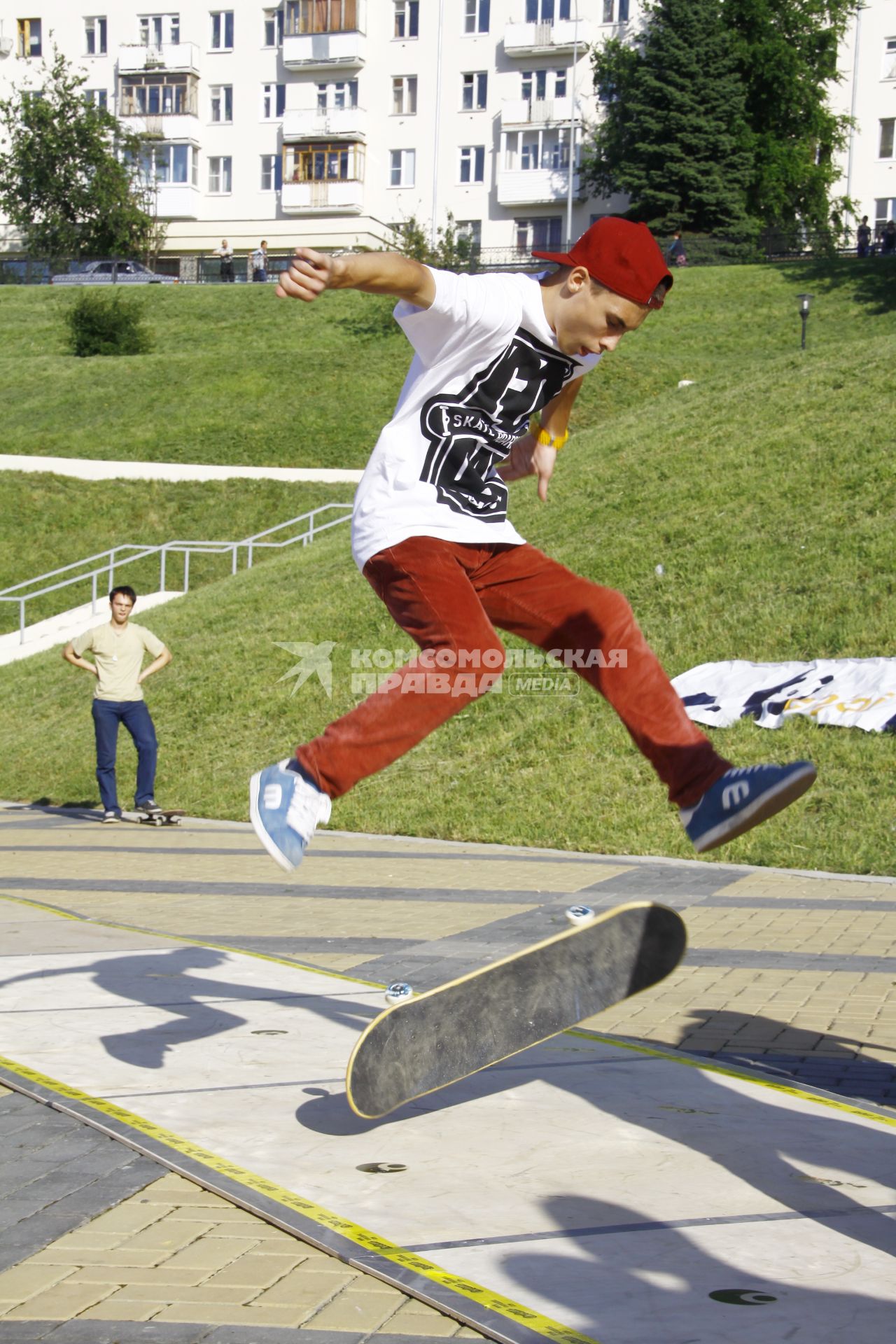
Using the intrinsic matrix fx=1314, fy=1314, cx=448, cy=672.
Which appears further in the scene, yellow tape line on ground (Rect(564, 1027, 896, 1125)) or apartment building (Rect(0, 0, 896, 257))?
apartment building (Rect(0, 0, 896, 257))

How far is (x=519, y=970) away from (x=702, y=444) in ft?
52.4

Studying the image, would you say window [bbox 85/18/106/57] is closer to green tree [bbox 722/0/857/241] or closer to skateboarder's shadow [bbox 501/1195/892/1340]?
green tree [bbox 722/0/857/241]

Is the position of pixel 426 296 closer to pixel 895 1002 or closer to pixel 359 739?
pixel 359 739

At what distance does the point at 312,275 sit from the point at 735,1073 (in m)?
3.07

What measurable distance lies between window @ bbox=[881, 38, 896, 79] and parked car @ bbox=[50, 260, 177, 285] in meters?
32.0

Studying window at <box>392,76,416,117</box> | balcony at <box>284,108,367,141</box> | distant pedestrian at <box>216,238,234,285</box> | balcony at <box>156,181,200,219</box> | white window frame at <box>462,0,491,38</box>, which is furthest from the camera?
balcony at <box>156,181,200,219</box>

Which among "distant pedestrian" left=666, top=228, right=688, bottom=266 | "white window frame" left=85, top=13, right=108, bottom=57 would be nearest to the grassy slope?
"distant pedestrian" left=666, top=228, right=688, bottom=266

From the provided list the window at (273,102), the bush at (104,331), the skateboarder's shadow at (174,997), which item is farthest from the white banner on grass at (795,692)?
the window at (273,102)

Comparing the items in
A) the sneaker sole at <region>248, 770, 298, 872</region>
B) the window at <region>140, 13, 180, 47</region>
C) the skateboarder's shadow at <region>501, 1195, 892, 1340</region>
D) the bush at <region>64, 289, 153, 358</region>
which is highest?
the window at <region>140, 13, 180, 47</region>

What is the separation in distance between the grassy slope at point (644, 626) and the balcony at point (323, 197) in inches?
1665

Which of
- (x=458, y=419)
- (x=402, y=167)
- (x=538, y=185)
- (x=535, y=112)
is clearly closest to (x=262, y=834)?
(x=458, y=419)

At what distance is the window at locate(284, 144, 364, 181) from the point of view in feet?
201

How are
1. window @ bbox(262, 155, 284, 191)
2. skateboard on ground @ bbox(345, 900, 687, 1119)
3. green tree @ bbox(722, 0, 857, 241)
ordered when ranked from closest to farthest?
skateboard on ground @ bbox(345, 900, 687, 1119) → green tree @ bbox(722, 0, 857, 241) → window @ bbox(262, 155, 284, 191)

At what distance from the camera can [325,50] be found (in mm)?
61344
